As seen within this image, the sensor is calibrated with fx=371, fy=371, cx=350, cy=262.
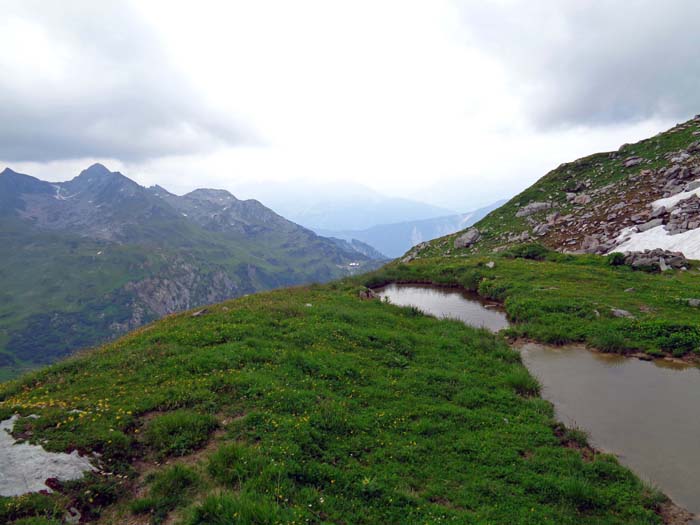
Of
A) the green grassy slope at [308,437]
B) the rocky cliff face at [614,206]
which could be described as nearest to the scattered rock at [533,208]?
the rocky cliff face at [614,206]

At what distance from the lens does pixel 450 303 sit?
92.4ft

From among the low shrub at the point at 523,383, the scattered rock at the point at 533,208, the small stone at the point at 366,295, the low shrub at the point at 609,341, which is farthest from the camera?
the scattered rock at the point at 533,208

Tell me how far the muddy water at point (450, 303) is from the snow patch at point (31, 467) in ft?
62.6

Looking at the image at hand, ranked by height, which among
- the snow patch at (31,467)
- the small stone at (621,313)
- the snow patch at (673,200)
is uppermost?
the snow patch at (673,200)

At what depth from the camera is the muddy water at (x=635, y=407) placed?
10.4 meters

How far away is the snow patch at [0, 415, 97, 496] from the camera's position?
7.97 meters

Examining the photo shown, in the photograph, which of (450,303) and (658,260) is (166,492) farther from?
(658,260)

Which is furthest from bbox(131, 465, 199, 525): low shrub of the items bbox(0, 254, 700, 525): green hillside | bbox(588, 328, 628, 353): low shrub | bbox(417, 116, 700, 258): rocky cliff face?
bbox(417, 116, 700, 258): rocky cliff face

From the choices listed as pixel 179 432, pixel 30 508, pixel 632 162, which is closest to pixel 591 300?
pixel 179 432

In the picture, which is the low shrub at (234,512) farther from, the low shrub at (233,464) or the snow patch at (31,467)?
the snow patch at (31,467)

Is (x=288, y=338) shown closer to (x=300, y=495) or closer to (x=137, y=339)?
(x=137, y=339)

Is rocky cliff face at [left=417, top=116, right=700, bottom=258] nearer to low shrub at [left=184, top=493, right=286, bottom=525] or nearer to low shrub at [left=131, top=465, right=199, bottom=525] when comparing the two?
low shrub at [left=184, top=493, right=286, bottom=525]

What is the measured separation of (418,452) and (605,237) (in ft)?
122

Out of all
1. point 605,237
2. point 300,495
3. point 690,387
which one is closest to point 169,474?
point 300,495
